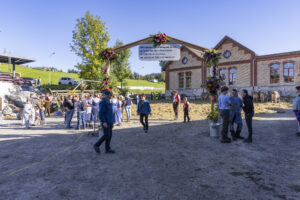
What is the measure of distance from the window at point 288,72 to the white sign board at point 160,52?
752 inches

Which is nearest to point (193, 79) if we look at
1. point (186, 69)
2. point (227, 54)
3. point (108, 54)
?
point (186, 69)

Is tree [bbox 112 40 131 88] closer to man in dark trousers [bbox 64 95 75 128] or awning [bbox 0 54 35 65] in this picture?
awning [bbox 0 54 35 65]

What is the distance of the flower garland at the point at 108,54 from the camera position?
389 inches

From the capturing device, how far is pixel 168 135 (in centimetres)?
805

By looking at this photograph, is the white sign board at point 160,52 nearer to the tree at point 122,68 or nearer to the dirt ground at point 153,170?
the dirt ground at point 153,170

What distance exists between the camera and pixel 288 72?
2278cm

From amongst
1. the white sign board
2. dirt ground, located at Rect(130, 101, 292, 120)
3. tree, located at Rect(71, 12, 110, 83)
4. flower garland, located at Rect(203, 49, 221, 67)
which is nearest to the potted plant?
flower garland, located at Rect(203, 49, 221, 67)

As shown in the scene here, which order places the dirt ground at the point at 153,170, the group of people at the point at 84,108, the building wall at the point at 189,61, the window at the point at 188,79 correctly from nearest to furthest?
the dirt ground at the point at 153,170 < the group of people at the point at 84,108 < the building wall at the point at 189,61 < the window at the point at 188,79

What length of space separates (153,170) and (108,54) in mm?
7071

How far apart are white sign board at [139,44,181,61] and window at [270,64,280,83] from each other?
1878cm

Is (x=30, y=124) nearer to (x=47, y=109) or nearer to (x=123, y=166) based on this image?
(x=47, y=109)

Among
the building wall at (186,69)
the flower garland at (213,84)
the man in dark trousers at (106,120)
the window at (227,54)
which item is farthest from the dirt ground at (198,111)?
the building wall at (186,69)

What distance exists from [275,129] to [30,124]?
1247 centimetres

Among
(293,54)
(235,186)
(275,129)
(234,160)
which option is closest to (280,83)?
(293,54)
